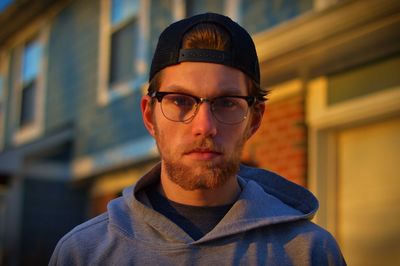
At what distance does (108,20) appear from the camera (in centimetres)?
990

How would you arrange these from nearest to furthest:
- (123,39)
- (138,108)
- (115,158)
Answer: (138,108) → (115,158) → (123,39)

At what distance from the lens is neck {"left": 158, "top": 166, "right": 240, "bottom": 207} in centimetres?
220

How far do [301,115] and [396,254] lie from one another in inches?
61.2

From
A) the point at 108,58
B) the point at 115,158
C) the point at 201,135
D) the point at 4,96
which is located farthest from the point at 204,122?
the point at 4,96

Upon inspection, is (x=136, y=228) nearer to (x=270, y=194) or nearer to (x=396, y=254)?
(x=270, y=194)

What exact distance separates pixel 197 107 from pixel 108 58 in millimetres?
7867

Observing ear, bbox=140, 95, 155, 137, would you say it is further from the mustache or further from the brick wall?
the brick wall

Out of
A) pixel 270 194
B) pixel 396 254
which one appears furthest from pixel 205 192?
pixel 396 254

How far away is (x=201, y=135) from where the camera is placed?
2.12m

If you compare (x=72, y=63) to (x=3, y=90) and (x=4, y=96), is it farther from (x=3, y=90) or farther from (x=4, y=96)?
(x=3, y=90)

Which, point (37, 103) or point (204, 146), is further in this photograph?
point (37, 103)

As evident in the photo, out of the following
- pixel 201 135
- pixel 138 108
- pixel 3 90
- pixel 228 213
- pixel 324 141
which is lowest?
pixel 228 213

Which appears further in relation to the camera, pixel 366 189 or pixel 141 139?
pixel 141 139

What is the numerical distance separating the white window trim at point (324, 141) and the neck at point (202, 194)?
302 cm
